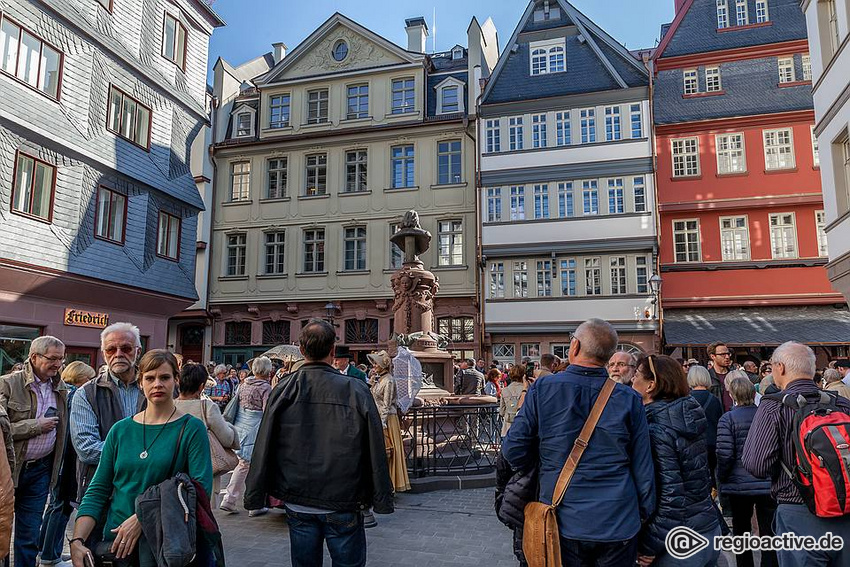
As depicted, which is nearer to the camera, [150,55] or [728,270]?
[150,55]

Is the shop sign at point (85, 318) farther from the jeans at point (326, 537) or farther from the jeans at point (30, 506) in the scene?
the jeans at point (326, 537)

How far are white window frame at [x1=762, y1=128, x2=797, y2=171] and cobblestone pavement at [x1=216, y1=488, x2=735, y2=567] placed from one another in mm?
21077

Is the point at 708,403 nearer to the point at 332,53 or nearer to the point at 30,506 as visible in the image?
the point at 30,506

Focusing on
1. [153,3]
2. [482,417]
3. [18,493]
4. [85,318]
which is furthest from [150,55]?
[18,493]

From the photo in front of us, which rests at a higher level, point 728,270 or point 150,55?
point 150,55

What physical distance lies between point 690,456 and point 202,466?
2.63 m

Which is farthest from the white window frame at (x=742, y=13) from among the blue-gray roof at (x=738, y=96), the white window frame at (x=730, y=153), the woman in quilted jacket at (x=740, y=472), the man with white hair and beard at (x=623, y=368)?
the woman in quilted jacket at (x=740, y=472)

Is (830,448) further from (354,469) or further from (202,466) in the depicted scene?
(202,466)

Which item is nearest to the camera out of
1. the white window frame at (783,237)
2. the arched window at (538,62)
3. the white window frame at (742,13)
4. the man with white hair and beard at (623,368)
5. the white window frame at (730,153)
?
the man with white hair and beard at (623,368)

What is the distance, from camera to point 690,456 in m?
3.47

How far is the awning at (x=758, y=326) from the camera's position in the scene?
21516mm

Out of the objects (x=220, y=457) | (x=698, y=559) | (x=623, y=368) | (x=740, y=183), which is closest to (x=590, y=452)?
(x=698, y=559)

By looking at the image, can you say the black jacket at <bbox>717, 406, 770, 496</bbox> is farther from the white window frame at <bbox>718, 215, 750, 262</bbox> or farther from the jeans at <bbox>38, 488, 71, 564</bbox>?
the white window frame at <bbox>718, 215, 750, 262</bbox>

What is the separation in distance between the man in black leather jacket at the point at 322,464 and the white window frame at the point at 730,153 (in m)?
24.5
